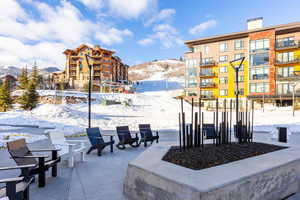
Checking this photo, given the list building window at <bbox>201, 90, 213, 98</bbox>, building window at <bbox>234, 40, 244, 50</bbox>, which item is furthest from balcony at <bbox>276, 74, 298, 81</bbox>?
building window at <bbox>201, 90, 213, 98</bbox>

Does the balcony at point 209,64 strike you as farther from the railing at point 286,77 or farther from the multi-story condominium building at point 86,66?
the multi-story condominium building at point 86,66

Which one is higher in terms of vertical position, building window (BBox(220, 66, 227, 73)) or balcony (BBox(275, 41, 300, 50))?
balcony (BBox(275, 41, 300, 50))

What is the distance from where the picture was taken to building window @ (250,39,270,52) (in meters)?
34.2

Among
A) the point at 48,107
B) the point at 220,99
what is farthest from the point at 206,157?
the point at 220,99

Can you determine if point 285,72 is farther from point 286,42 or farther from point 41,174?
point 41,174

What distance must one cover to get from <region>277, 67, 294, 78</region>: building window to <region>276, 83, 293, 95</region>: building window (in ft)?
5.25

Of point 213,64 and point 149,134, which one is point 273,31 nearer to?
point 213,64

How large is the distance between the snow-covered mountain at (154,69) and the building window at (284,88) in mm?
85786

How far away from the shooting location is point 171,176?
3.08 meters

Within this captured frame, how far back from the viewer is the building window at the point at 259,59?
113 ft

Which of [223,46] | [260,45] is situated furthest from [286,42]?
[223,46]

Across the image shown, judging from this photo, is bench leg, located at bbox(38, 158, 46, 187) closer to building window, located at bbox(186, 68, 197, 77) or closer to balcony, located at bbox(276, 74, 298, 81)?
balcony, located at bbox(276, 74, 298, 81)

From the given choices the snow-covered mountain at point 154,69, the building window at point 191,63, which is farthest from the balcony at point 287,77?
the snow-covered mountain at point 154,69

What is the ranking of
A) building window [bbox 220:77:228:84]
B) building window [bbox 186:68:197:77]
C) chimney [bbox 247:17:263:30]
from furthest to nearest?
1. building window [bbox 186:68:197:77]
2. building window [bbox 220:77:228:84]
3. chimney [bbox 247:17:263:30]
